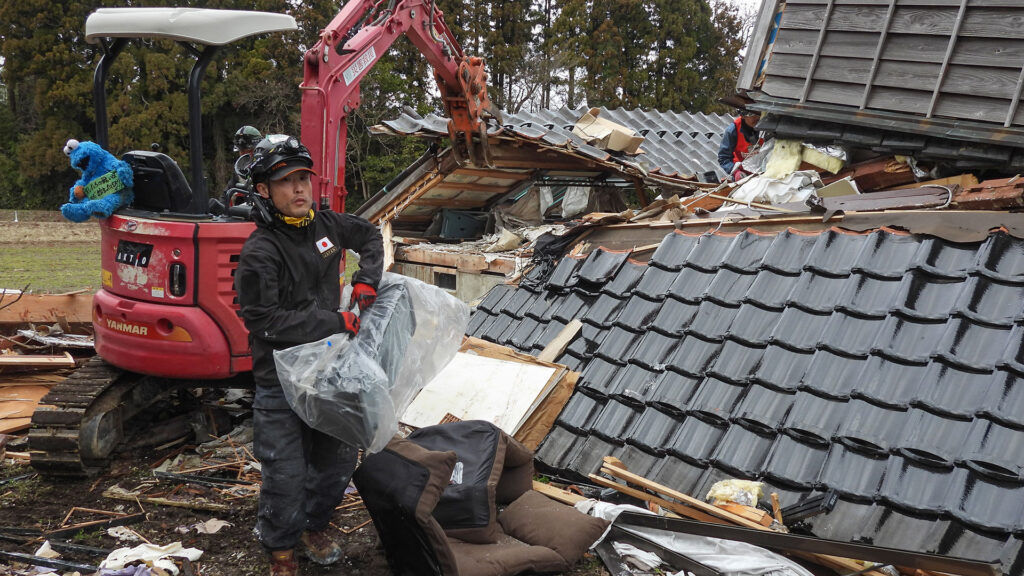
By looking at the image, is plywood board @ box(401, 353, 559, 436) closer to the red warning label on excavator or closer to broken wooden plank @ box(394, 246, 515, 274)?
the red warning label on excavator

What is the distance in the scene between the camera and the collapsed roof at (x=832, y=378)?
11.0ft

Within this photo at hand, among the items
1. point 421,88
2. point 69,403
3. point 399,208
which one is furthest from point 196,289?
point 421,88

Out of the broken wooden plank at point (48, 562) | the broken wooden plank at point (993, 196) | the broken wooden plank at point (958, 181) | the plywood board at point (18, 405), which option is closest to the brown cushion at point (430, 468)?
the broken wooden plank at point (48, 562)

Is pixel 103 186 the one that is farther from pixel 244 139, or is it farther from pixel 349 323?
pixel 349 323

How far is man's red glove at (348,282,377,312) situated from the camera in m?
3.48

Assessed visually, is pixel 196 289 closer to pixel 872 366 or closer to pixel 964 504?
pixel 872 366

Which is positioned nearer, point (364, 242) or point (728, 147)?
point (364, 242)

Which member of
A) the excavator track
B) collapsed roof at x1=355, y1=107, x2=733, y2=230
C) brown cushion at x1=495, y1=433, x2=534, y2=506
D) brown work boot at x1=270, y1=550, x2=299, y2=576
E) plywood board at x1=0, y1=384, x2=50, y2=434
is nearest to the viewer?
brown work boot at x1=270, y1=550, x2=299, y2=576

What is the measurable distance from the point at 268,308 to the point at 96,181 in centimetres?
266

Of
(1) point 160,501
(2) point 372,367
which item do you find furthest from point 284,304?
(1) point 160,501

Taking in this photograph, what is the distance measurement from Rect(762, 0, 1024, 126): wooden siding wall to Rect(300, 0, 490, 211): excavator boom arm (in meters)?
3.46

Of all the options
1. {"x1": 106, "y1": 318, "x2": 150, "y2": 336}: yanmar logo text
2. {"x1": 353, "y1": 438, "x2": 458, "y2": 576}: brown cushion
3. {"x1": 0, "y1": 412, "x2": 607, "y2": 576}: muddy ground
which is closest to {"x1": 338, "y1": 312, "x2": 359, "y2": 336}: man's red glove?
{"x1": 353, "y1": 438, "x2": 458, "y2": 576}: brown cushion

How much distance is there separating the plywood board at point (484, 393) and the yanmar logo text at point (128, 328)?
5.99ft

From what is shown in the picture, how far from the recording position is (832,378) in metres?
3.96
